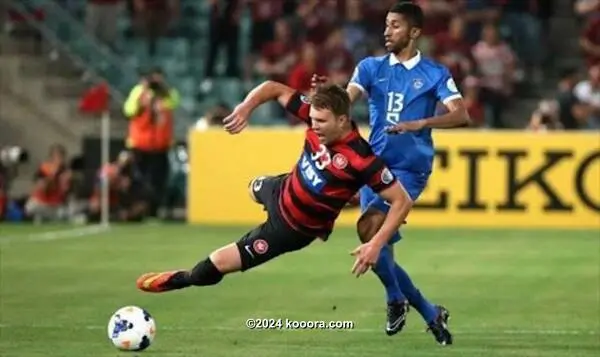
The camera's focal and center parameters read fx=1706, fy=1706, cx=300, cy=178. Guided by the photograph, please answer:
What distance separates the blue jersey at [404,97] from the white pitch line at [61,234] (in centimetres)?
999

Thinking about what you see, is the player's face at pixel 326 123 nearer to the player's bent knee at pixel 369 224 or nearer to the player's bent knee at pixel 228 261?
the player's bent knee at pixel 228 261

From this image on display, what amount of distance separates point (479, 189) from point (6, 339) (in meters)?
13.2

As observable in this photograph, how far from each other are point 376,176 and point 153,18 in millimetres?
19112

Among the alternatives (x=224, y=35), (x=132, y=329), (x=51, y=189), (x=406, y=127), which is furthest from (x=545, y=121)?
(x=132, y=329)

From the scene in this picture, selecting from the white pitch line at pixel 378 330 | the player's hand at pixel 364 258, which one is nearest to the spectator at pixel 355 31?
the white pitch line at pixel 378 330

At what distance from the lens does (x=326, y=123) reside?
10281 mm

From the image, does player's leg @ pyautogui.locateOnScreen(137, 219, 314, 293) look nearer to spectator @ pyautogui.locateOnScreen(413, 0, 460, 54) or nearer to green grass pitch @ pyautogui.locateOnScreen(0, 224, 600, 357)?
green grass pitch @ pyautogui.locateOnScreen(0, 224, 600, 357)

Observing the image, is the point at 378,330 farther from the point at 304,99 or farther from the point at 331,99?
the point at 331,99

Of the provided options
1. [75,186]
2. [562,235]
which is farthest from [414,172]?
[75,186]

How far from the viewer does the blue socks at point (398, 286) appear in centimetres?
1169

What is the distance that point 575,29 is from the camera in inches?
1142

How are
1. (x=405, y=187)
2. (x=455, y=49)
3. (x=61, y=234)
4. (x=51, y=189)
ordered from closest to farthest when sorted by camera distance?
(x=405, y=187) → (x=61, y=234) → (x=51, y=189) → (x=455, y=49)

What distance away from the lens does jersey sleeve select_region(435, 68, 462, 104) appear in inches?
464

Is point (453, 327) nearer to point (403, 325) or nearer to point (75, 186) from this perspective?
point (403, 325)
